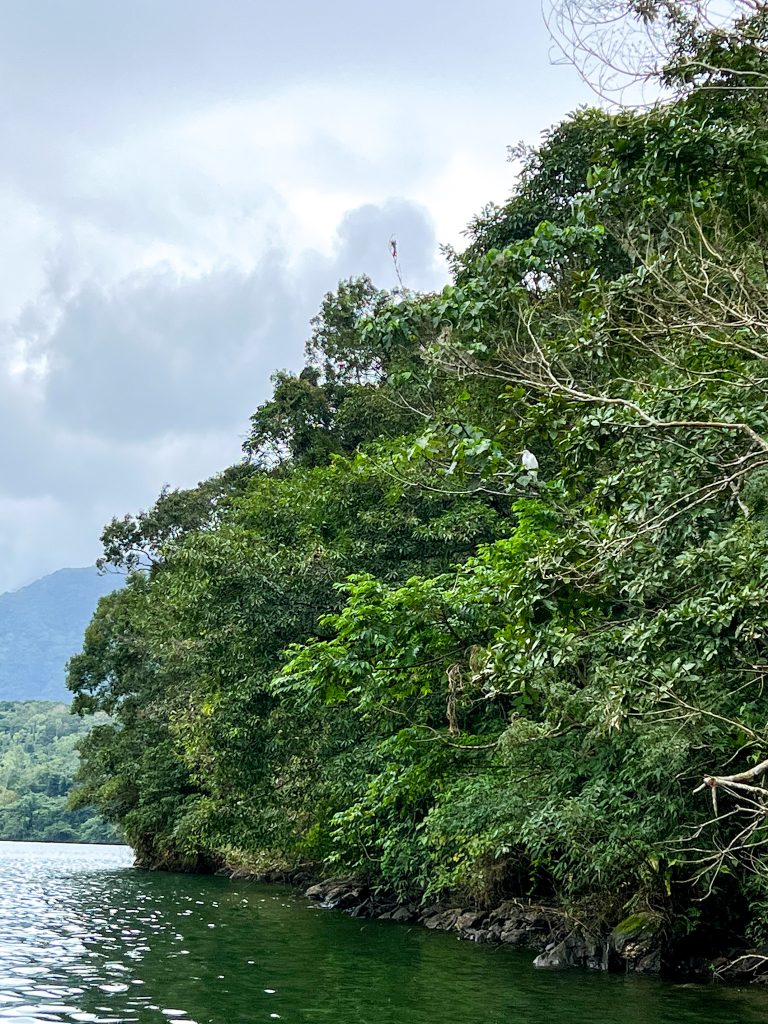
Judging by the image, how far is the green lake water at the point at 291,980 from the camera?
11.3 m

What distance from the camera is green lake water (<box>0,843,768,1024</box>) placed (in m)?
11.3

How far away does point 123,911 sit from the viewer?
23.1 metres

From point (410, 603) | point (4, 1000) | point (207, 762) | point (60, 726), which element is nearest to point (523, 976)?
point (410, 603)

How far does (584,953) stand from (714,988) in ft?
8.74

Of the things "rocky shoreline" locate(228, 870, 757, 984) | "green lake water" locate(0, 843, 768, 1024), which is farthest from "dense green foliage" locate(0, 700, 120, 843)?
"green lake water" locate(0, 843, 768, 1024)

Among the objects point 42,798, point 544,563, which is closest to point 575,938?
point 544,563

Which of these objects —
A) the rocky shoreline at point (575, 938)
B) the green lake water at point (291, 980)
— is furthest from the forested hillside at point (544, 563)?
the green lake water at point (291, 980)

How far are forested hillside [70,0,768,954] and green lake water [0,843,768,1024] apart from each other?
4.79 feet

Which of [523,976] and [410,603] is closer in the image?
[523,976]

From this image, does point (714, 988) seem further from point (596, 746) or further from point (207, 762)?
point (207, 762)

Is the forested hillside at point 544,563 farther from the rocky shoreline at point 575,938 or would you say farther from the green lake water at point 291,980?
the green lake water at point 291,980

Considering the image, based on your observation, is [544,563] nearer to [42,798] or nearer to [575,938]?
[575,938]

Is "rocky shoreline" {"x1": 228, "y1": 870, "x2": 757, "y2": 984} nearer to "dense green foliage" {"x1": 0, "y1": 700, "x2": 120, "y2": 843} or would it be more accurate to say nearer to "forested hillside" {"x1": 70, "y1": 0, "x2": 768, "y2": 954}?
"forested hillside" {"x1": 70, "y1": 0, "x2": 768, "y2": 954}

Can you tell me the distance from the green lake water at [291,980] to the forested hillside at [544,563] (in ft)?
4.79
